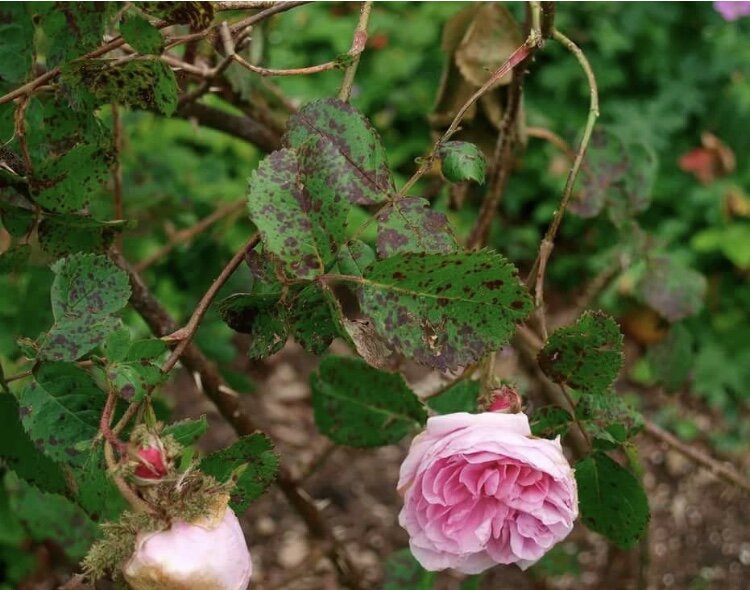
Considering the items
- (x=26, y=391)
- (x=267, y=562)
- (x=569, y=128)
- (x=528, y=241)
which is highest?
(x=26, y=391)

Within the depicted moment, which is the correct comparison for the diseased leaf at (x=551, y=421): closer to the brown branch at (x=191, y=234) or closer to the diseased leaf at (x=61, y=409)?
the diseased leaf at (x=61, y=409)

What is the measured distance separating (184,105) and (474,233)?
0.28 metres

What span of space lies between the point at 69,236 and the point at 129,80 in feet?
0.40

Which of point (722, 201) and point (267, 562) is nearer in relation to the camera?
point (267, 562)

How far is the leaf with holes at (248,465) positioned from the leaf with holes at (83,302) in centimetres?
9

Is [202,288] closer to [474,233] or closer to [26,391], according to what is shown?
[474,233]

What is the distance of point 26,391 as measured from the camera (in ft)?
1.77

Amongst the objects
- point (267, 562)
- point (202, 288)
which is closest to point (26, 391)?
point (202, 288)

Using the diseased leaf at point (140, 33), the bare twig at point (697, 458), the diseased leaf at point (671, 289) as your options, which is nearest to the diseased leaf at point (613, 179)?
the diseased leaf at point (671, 289)

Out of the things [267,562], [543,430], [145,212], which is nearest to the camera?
[543,430]

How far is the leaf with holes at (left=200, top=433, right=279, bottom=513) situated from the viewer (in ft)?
1.66

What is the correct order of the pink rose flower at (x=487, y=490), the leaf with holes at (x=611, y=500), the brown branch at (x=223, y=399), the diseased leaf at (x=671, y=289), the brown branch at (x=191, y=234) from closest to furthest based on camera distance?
1. the pink rose flower at (x=487, y=490)
2. the leaf with holes at (x=611, y=500)
3. the brown branch at (x=223, y=399)
4. the diseased leaf at (x=671, y=289)
5. the brown branch at (x=191, y=234)

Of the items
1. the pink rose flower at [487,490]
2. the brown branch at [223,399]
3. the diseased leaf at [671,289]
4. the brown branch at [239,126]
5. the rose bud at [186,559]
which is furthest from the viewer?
the diseased leaf at [671,289]

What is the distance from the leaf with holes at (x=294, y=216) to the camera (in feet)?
1.52
